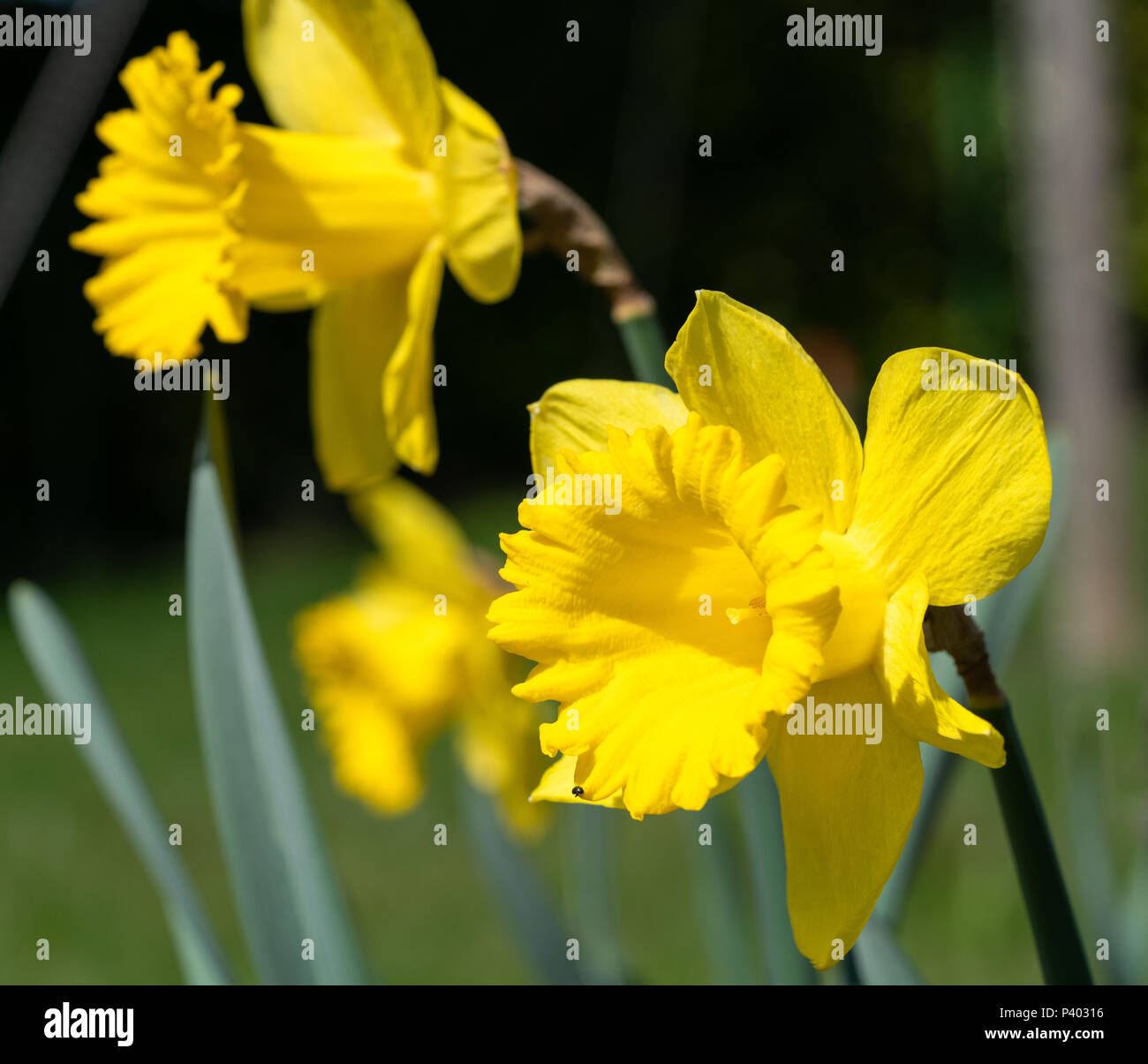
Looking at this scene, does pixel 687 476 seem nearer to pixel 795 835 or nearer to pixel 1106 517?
pixel 795 835

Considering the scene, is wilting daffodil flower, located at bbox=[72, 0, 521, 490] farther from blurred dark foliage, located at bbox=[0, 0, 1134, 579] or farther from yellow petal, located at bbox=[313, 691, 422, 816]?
blurred dark foliage, located at bbox=[0, 0, 1134, 579]

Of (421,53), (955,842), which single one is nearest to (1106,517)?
(955,842)

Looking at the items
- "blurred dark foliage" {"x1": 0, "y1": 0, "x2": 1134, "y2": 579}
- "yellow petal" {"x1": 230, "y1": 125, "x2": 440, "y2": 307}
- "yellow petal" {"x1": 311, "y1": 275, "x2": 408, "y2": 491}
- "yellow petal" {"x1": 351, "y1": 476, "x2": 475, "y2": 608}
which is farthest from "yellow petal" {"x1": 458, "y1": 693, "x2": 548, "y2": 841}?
"blurred dark foliage" {"x1": 0, "y1": 0, "x2": 1134, "y2": 579}

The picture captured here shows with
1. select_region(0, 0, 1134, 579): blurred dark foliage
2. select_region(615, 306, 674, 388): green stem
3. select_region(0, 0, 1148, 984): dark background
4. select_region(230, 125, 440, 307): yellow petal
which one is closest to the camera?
select_region(615, 306, 674, 388): green stem

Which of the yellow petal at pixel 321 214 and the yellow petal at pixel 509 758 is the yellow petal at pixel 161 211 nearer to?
the yellow petal at pixel 321 214

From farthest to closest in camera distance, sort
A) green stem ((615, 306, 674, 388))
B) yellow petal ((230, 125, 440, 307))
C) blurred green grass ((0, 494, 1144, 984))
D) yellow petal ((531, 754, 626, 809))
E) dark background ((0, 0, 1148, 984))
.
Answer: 1. dark background ((0, 0, 1148, 984))
2. blurred green grass ((0, 494, 1144, 984))
3. yellow petal ((230, 125, 440, 307))
4. green stem ((615, 306, 674, 388))
5. yellow petal ((531, 754, 626, 809))

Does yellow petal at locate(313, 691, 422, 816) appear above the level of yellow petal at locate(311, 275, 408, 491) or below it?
below

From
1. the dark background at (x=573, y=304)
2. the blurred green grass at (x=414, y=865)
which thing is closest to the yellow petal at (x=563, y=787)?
the blurred green grass at (x=414, y=865)
